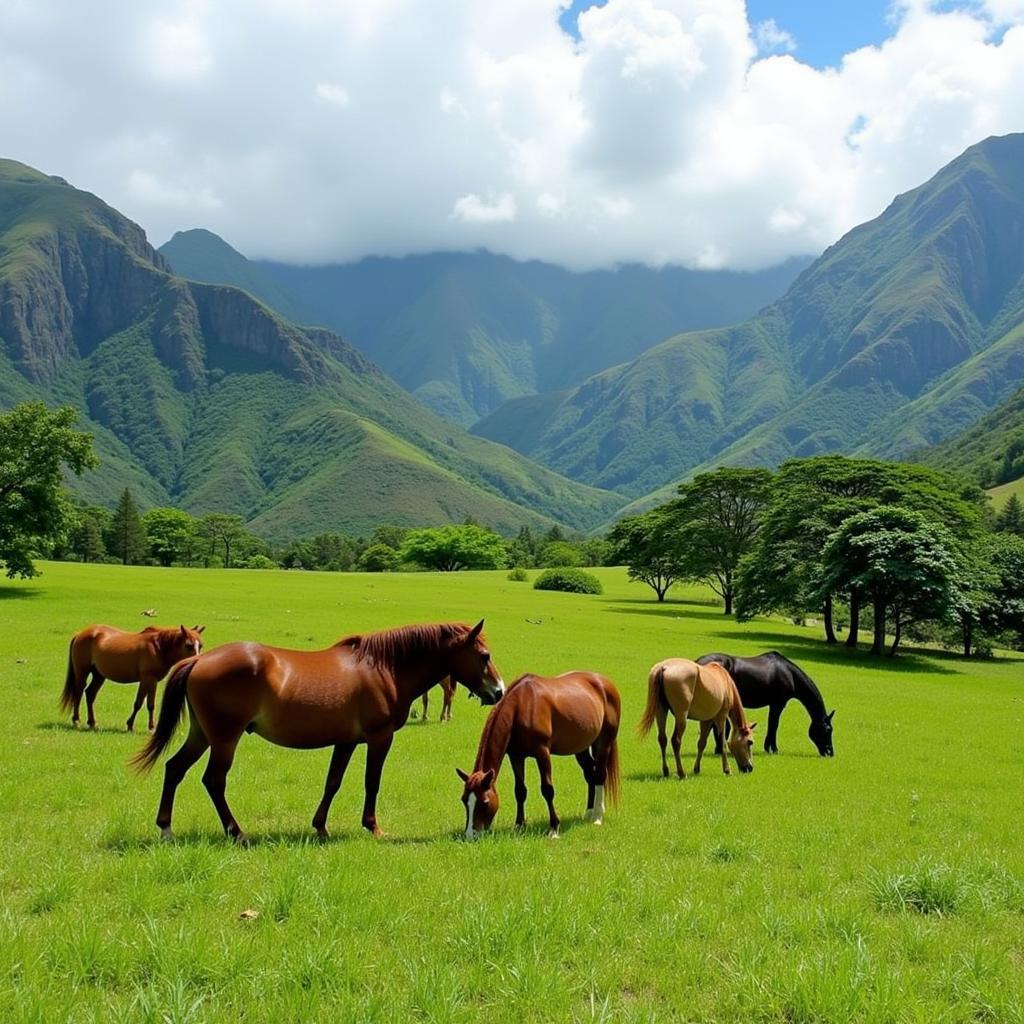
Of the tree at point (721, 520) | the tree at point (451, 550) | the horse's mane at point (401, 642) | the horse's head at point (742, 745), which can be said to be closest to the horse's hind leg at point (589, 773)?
the horse's mane at point (401, 642)

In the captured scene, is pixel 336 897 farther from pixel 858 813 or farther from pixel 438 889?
pixel 858 813

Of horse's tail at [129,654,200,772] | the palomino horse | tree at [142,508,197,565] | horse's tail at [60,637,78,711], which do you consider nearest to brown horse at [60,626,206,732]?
horse's tail at [60,637,78,711]

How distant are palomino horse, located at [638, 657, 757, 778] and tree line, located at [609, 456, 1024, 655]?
3019 centimetres

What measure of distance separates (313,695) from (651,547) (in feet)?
231

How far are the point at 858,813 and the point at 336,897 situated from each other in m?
8.48

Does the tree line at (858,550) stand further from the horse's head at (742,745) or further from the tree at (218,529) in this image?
the tree at (218,529)

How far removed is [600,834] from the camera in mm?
9148

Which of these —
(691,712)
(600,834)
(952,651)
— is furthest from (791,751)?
(952,651)

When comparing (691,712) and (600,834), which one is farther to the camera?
(691,712)

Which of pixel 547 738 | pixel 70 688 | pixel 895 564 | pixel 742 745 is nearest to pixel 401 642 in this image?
pixel 547 738

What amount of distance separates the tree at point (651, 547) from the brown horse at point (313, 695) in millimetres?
63771

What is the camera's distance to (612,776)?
10305 millimetres

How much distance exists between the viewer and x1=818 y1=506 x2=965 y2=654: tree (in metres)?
39.8

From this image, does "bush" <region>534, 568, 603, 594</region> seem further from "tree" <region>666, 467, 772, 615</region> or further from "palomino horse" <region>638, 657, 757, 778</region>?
"palomino horse" <region>638, 657, 757, 778</region>
